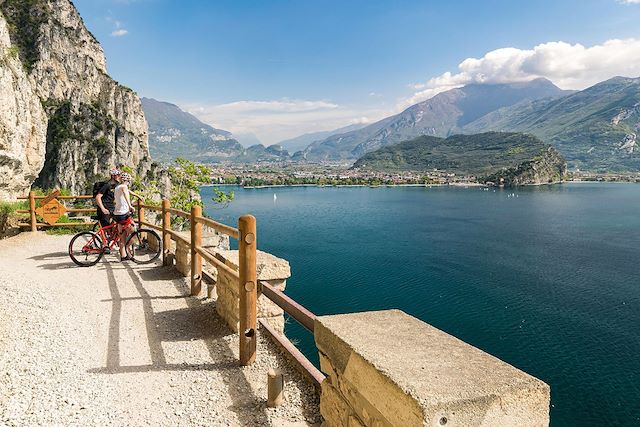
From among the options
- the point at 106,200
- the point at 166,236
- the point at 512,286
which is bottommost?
the point at 512,286

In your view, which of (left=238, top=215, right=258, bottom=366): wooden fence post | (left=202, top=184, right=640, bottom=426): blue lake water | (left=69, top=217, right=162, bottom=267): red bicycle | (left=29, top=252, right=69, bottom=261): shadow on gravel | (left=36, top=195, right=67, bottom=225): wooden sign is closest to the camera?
(left=238, top=215, right=258, bottom=366): wooden fence post

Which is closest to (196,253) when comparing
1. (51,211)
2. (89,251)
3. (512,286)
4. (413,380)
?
(89,251)

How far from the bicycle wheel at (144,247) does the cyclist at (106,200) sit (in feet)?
2.65

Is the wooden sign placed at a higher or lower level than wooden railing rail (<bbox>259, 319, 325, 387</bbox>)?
higher

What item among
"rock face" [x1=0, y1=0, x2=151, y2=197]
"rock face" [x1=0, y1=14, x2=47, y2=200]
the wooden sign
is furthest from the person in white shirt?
"rock face" [x1=0, y1=0, x2=151, y2=197]

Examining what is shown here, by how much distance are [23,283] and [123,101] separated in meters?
114

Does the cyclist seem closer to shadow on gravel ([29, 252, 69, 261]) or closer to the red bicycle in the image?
the red bicycle

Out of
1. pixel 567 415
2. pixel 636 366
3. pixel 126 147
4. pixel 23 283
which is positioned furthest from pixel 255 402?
pixel 126 147

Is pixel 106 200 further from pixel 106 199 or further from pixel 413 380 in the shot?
pixel 413 380

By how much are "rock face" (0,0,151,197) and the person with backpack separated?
74.6 m

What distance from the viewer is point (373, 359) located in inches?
99.4

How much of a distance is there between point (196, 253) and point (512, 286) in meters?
39.9

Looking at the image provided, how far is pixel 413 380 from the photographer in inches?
88.6

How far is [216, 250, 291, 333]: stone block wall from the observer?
6156mm
